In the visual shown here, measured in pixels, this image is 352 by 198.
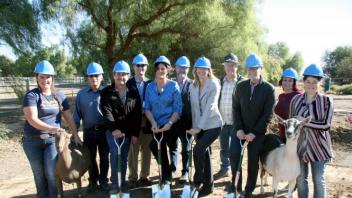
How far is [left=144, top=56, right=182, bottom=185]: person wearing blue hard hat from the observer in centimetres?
512

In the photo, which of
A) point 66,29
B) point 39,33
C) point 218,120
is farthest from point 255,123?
point 66,29

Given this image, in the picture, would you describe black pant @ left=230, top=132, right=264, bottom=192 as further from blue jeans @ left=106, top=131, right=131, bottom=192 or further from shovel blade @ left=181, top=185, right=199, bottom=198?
blue jeans @ left=106, top=131, right=131, bottom=192

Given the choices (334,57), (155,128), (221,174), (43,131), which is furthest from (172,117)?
(334,57)

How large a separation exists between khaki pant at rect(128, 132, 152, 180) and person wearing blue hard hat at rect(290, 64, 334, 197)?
2.62 metres

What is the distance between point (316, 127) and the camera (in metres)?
4.10

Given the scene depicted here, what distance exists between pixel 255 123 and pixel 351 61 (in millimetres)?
54933

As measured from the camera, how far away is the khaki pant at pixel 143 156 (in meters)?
5.90

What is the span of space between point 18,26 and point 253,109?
315 inches

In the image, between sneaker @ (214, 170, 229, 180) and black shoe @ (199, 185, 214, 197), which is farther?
sneaker @ (214, 170, 229, 180)

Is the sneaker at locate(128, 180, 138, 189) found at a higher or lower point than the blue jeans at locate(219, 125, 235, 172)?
lower

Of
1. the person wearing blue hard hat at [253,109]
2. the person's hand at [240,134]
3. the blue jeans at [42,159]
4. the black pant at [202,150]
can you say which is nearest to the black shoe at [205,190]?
the black pant at [202,150]

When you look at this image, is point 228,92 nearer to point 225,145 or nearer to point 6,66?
point 225,145

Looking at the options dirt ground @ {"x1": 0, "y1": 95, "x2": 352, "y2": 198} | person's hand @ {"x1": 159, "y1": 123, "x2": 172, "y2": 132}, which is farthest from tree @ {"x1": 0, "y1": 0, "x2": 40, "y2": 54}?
person's hand @ {"x1": 159, "y1": 123, "x2": 172, "y2": 132}

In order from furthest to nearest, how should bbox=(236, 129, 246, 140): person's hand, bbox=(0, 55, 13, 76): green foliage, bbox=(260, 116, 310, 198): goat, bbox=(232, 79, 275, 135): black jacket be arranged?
bbox=(0, 55, 13, 76): green foliage < bbox=(236, 129, 246, 140): person's hand < bbox=(232, 79, 275, 135): black jacket < bbox=(260, 116, 310, 198): goat
